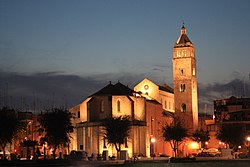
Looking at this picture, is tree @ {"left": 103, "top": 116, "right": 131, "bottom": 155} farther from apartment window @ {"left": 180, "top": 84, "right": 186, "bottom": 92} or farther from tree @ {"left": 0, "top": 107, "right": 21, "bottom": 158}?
tree @ {"left": 0, "top": 107, "right": 21, "bottom": 158}

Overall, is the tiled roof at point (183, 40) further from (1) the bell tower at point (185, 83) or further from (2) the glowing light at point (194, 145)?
(2) the glowing light at point (194, 145)

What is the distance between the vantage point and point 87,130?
108m

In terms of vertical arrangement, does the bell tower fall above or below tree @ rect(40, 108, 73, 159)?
above

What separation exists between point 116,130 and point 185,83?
28.4 metres

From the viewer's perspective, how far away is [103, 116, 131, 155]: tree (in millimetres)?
98688

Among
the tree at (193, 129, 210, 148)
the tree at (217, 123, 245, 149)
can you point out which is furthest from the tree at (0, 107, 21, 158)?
the tree at (193, 129, 210, 148)

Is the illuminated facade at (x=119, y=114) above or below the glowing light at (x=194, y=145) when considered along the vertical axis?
above

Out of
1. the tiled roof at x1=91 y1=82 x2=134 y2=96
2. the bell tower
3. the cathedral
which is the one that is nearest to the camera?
the cathedral

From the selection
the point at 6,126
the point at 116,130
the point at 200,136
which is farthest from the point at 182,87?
the point at 6,126

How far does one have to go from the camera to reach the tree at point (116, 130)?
98.7 m

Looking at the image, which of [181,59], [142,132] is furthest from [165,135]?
[181,59]

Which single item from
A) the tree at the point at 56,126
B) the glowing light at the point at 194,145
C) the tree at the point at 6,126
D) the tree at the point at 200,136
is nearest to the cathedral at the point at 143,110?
the glowing light at the point at 194,145

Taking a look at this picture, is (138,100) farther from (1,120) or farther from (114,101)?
(1,120)

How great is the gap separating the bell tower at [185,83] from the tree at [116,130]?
22932 millimetres
